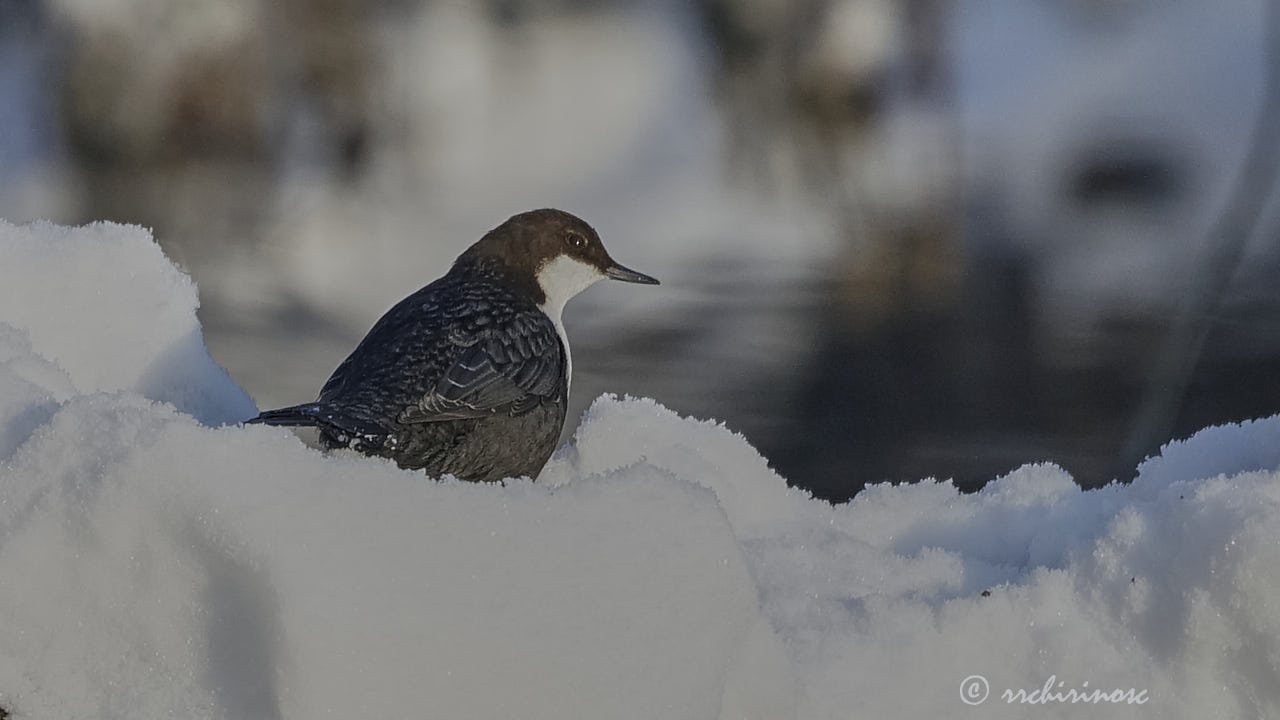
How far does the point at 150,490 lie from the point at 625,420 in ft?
1.98

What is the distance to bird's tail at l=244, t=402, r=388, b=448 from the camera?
1193mm

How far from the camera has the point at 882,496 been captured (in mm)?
1144

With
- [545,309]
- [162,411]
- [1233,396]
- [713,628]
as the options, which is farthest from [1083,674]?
[1233,396]

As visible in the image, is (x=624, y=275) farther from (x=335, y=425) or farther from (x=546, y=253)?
(x=335, y=425)

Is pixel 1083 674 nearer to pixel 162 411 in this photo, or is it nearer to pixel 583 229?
pixel 162 411

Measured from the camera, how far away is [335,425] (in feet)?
4.09

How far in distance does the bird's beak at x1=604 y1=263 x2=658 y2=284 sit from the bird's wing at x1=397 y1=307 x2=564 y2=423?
22 centimetres
